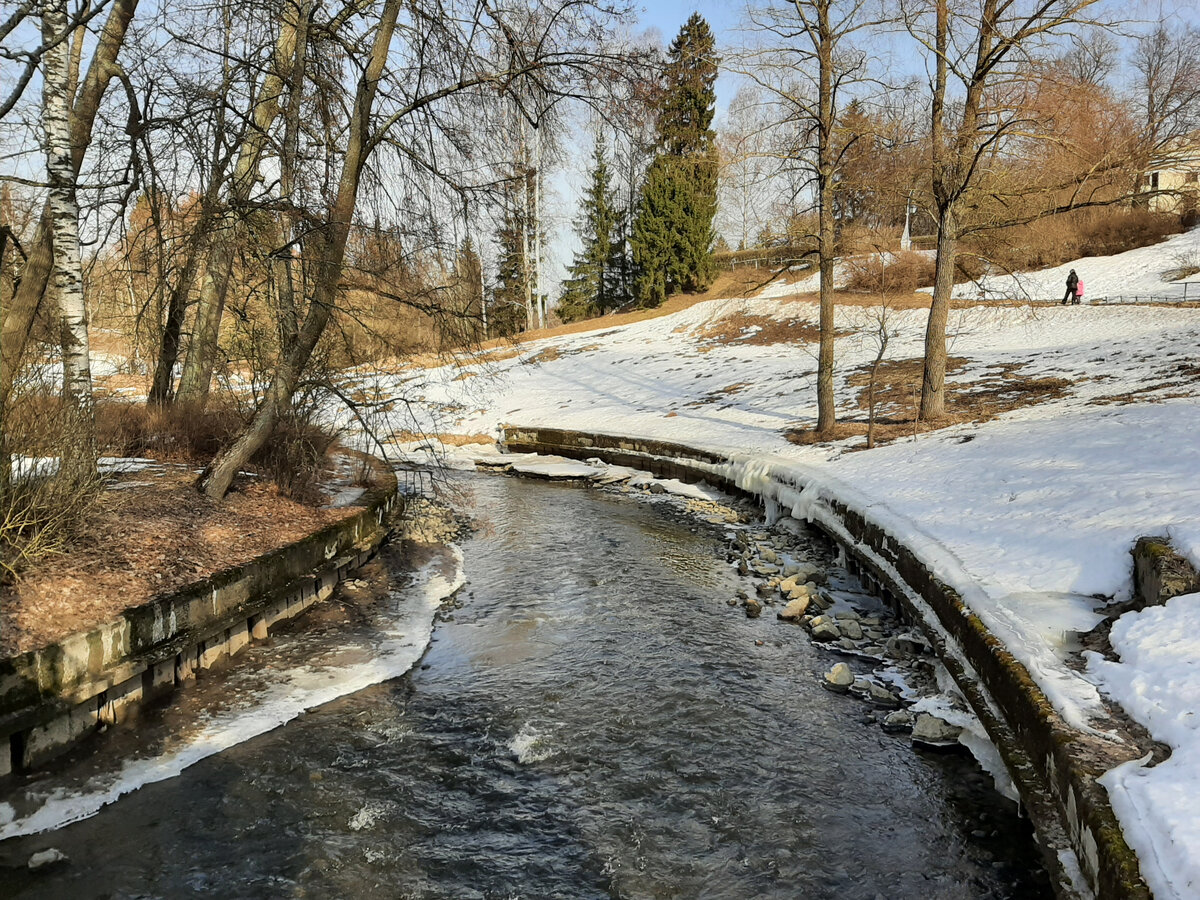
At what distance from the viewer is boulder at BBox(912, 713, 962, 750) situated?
5047mm

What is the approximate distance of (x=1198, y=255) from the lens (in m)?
27.8

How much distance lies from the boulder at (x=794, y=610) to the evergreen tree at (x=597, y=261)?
38.0 meters

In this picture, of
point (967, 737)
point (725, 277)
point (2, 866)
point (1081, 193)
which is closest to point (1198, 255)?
point (725, 277)

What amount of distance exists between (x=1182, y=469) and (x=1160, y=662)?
3.64m

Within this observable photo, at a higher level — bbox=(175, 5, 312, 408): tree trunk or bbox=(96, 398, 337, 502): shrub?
bbox=(175, 5, 312, 408): tree trunk

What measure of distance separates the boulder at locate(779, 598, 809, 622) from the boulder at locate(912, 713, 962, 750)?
2.37 m

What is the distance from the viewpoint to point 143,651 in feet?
17.1

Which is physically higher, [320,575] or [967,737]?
[320,575]

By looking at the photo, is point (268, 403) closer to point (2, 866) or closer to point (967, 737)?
point (2, 866)

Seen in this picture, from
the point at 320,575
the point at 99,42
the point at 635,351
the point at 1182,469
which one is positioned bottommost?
the point at 320,575

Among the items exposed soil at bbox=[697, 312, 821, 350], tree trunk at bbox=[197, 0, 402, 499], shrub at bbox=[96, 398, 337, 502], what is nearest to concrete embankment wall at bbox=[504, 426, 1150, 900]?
tree trunk at bbox=[197, 0, 402, 499]

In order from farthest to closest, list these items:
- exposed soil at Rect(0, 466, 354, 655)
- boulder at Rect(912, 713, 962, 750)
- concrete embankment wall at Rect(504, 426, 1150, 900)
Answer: boulder at Rect(912, 713, 962, 750)
exposed soil at Rect(0, 466, 354, 655)
concrete embankment wall at Rect(504, 426, 1150, 900)

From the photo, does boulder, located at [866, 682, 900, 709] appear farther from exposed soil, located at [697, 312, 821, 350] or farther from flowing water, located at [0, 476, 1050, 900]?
exposed soil, located at [697, 312, 821, 350]

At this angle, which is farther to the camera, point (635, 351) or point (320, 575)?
point (635, 351)
